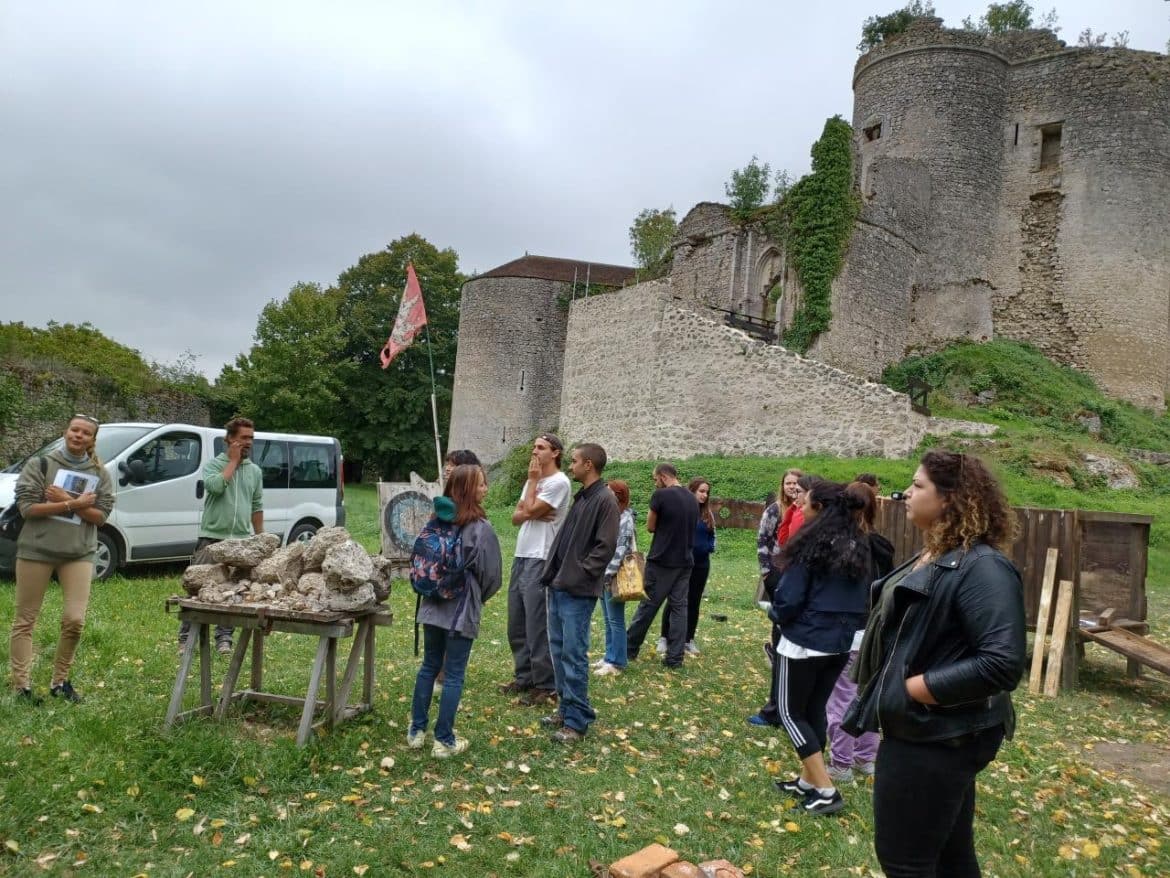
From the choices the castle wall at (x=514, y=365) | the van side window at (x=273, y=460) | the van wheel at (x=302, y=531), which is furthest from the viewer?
the castle wall at (x=514, y=365)

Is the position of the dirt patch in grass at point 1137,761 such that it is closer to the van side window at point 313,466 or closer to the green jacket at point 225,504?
the green jacket at point 225,504

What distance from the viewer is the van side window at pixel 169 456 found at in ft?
32.4

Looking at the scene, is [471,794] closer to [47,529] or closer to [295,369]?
[47,529]

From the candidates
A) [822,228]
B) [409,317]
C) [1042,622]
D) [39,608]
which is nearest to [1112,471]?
[822,228]

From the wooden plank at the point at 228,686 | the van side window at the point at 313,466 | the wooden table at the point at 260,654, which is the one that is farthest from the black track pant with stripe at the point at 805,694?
the van side window at the point at 313,466

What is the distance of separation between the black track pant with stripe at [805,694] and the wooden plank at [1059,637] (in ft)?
12.6

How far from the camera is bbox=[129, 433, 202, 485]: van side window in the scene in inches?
389

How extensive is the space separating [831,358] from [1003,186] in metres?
11.6

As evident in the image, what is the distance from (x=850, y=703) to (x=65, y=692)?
4.86m

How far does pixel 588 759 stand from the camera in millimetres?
4723

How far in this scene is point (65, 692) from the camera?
496 cm

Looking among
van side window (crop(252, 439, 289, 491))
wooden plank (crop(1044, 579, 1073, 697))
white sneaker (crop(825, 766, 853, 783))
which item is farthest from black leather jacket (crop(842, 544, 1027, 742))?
van side window (crop(252, 439, 289, 491))

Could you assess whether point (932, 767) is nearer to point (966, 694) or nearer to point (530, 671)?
point (966, 694)

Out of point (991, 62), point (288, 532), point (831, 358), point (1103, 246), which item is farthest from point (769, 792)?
point (991, 62)
